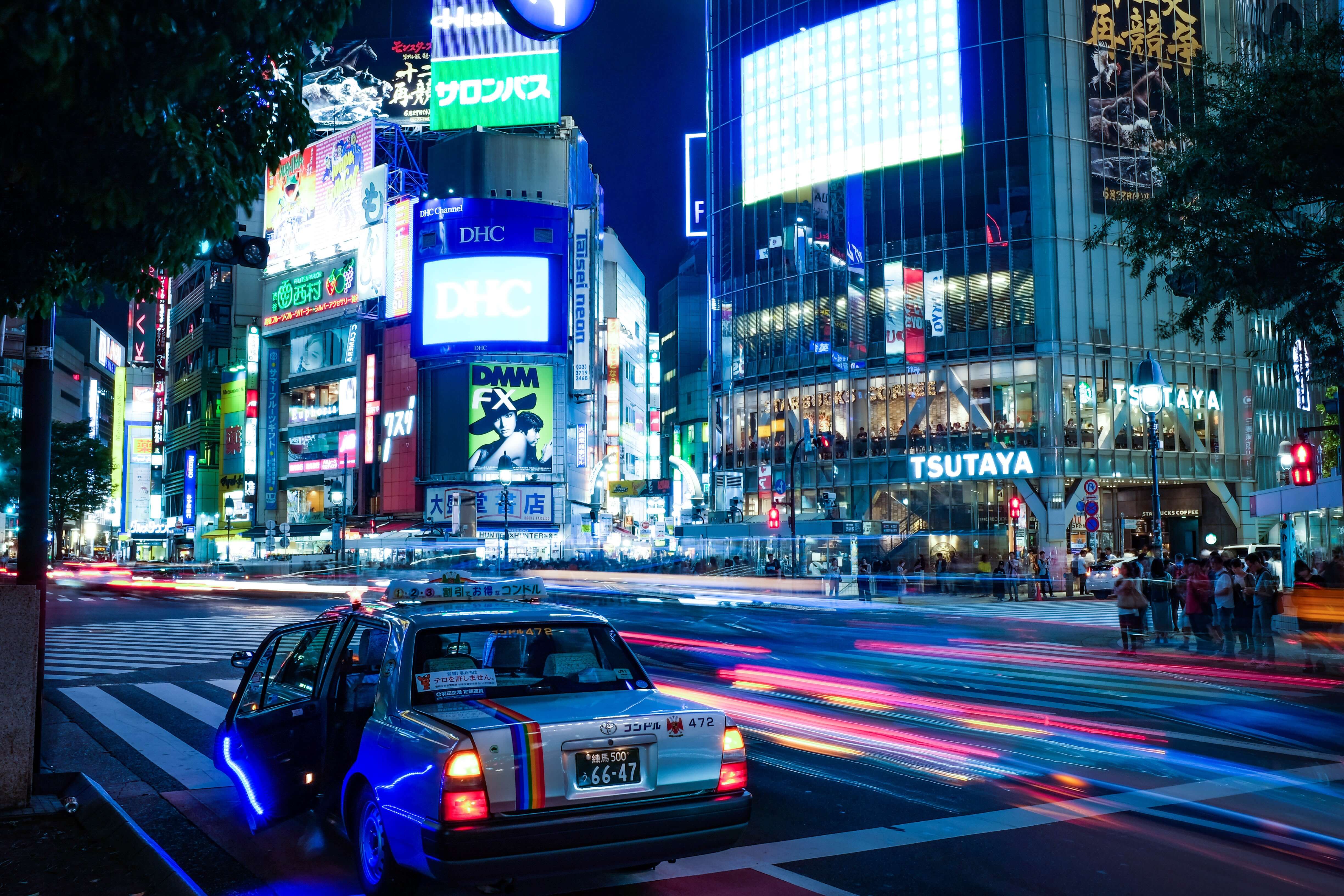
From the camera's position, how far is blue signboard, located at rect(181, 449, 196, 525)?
92.6 meters

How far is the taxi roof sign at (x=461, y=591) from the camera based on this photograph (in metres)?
6.63

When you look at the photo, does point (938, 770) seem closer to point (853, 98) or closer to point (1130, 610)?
point (1130, 610)

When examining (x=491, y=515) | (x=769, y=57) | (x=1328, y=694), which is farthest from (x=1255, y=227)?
(x=491, y=515)

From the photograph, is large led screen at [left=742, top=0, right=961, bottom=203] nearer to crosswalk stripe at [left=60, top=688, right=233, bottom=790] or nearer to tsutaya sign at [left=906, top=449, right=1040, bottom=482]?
tsutaya sign at [left=906, top=449, right=1040, bottom=482]

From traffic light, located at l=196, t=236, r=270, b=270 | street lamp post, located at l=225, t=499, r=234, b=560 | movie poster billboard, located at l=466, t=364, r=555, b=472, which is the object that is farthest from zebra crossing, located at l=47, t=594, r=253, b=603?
street lamp post, located at l=225, t=499, r=234, b=560

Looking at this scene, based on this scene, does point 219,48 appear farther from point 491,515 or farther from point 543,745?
point 491,515

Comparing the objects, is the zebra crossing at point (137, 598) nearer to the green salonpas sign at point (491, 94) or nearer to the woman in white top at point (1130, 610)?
the woman in white top at point (1130, 610)

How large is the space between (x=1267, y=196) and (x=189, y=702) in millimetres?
15492

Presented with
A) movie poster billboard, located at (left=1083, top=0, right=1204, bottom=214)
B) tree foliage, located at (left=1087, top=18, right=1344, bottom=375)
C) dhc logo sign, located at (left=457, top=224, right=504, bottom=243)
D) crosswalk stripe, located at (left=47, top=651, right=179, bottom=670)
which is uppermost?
movie poster billboard, located at (left=1083, top=0, right=1204, bottom=214)

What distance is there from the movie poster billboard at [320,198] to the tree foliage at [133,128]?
70431 millimetres

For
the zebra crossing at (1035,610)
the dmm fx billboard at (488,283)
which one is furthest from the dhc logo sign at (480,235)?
the zebra crossing at (1035,610)

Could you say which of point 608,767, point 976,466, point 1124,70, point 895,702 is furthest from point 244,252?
point 1124,70

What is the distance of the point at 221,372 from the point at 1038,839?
10001 cm

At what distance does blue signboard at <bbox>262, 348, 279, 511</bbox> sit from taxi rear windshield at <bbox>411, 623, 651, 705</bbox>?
81.0 m
